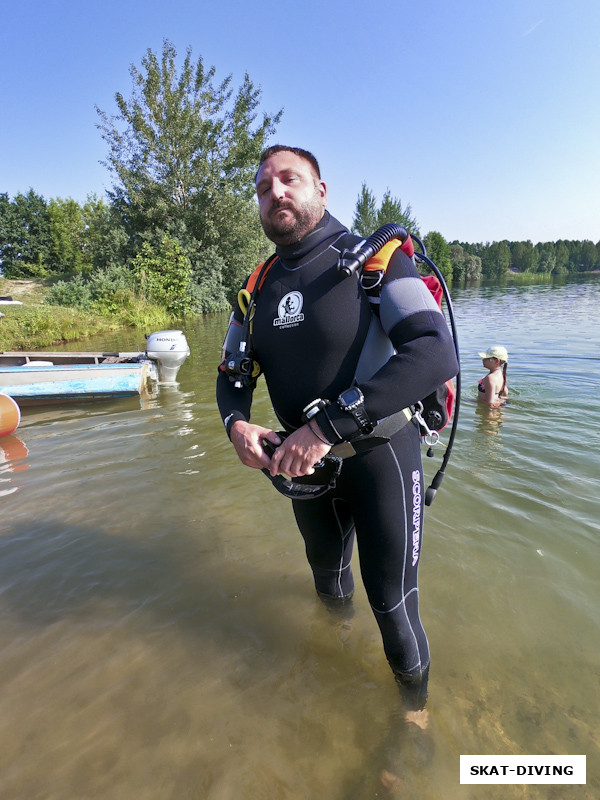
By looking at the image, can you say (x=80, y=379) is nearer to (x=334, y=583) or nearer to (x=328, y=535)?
(x=334, y=583)

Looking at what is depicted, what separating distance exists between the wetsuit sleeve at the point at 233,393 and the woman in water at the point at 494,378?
235 inches

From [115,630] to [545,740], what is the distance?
253cm

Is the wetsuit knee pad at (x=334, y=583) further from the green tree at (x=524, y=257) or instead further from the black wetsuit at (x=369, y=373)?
the green tree at (x=524, y=257)

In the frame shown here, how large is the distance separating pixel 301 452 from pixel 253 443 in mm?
267

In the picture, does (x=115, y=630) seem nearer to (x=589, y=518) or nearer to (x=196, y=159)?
(x=589, y=518)

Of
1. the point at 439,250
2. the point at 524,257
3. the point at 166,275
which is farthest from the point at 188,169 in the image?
the point at 524,257


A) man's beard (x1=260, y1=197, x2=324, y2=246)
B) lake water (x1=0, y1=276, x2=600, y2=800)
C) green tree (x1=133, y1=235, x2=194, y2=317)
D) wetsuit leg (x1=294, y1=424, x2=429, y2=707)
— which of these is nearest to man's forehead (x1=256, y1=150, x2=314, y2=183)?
man's beard (x1=260, y1=197, x2=324, y2=246)

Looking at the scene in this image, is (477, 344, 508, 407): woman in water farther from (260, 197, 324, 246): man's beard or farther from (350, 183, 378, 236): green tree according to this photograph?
(350, 183, 378, 236): green tree

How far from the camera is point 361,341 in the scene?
70.2 inches

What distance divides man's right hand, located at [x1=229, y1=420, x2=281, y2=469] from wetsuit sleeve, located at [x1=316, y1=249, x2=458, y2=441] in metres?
0.31

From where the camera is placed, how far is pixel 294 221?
1900 millimetres

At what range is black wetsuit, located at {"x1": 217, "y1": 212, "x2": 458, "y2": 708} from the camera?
1.57 meters

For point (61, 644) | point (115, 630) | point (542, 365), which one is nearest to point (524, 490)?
point (115, 630)

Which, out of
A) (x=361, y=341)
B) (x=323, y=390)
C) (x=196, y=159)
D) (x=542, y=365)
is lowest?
(x=542, y=365)
